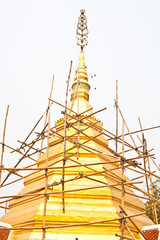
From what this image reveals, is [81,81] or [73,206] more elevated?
[81,81]

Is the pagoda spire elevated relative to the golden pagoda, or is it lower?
elevated

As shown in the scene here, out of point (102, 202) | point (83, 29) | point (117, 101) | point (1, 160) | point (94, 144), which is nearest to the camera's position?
point (102, 202)

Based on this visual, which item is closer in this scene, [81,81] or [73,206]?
[73,206]

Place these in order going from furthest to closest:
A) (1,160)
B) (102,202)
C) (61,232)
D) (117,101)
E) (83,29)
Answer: (83,29), (117,101), (1,160), (102,202), (61,232)

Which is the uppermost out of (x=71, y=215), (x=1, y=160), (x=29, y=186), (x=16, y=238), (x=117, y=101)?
(x=117, y=101)

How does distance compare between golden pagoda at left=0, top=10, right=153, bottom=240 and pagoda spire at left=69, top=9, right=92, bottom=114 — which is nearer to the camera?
golden pagoda at left=0, top=10, right=153, bottom=240

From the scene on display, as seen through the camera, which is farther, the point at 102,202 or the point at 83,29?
the point at 83,29

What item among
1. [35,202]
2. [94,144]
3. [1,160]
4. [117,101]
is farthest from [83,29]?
[35,202]

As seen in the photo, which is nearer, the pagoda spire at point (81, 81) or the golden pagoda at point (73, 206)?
the golden pagoda at point (73, 206)

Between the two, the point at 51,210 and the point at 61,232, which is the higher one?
the point at 51,210

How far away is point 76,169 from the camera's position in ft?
28.2

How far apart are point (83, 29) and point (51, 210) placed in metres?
12.3

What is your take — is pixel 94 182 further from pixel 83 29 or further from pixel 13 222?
pixel 83 29

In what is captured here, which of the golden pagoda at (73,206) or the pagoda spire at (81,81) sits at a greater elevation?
the pagoda spire at (81,81)
